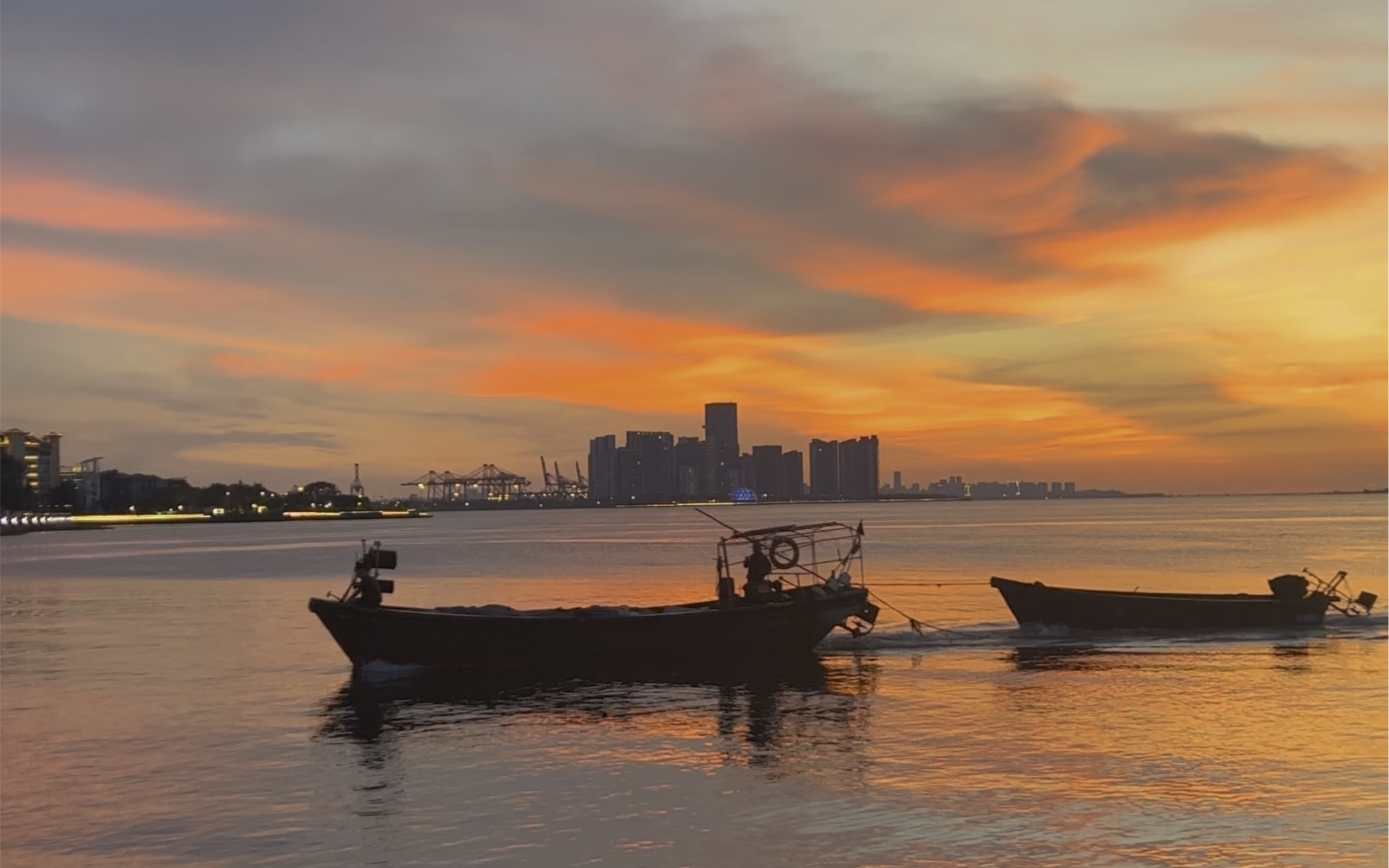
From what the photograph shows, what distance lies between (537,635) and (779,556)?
7164 millimetres

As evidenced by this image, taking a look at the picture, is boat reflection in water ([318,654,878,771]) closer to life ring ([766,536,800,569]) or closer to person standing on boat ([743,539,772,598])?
person standing on boat ([743,539,772,598])

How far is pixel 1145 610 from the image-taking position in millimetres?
40438

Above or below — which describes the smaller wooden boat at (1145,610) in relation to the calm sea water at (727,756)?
above

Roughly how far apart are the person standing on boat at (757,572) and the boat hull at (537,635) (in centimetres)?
88

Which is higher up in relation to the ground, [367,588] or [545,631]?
[367,588]

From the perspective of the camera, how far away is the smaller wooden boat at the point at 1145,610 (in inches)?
1587

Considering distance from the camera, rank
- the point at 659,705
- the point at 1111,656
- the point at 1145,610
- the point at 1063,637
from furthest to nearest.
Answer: the point at 1145,610 < the point at 1063,637 < the point at 1111,656 < the point at 659,705

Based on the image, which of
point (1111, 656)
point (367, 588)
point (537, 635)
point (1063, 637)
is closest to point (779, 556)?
point (537, 635)

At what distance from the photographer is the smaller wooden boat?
4031 centimetres

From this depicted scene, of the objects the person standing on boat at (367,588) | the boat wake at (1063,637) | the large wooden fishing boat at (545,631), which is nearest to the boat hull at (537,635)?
the large wooden fishing boat at (545,631)

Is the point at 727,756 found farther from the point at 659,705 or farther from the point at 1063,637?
the point at 1063,637

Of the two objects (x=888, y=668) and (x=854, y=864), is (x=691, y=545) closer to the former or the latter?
(x=888, y=668)

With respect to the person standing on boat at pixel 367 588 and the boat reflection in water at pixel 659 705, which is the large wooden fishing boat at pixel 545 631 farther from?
the boat reflection in water at pixel 659 705

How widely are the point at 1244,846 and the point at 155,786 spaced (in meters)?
17.0
